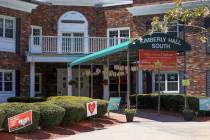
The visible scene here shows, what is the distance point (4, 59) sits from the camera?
29297 millimetres

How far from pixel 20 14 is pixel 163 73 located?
32.3ft

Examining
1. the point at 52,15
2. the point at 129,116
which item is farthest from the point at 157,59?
the point at 52,15

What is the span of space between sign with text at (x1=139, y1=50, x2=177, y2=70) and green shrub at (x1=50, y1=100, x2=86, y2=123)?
5.76m

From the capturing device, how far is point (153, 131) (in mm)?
17953

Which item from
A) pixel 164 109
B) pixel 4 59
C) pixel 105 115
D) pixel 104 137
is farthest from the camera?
pixel 4 59

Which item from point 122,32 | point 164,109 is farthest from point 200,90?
point 122,32

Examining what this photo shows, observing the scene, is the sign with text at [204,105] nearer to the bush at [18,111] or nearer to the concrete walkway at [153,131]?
the concrete walkway at [153,131]

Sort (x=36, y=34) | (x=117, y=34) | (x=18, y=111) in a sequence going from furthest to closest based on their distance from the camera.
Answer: (x=117, y=34), (x=36, y=34), (x=18, y=111)

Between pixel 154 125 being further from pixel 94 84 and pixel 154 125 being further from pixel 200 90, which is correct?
pixel 94 84

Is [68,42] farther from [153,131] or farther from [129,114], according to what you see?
[153,131]

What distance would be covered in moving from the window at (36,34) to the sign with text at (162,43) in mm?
10083

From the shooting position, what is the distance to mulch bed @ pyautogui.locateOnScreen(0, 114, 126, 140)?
51.9ft

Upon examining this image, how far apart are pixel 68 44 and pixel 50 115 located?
1499 cm

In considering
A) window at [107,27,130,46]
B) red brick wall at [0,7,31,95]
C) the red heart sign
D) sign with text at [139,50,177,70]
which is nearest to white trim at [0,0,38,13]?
red brick wall at [0,7,31,95]
